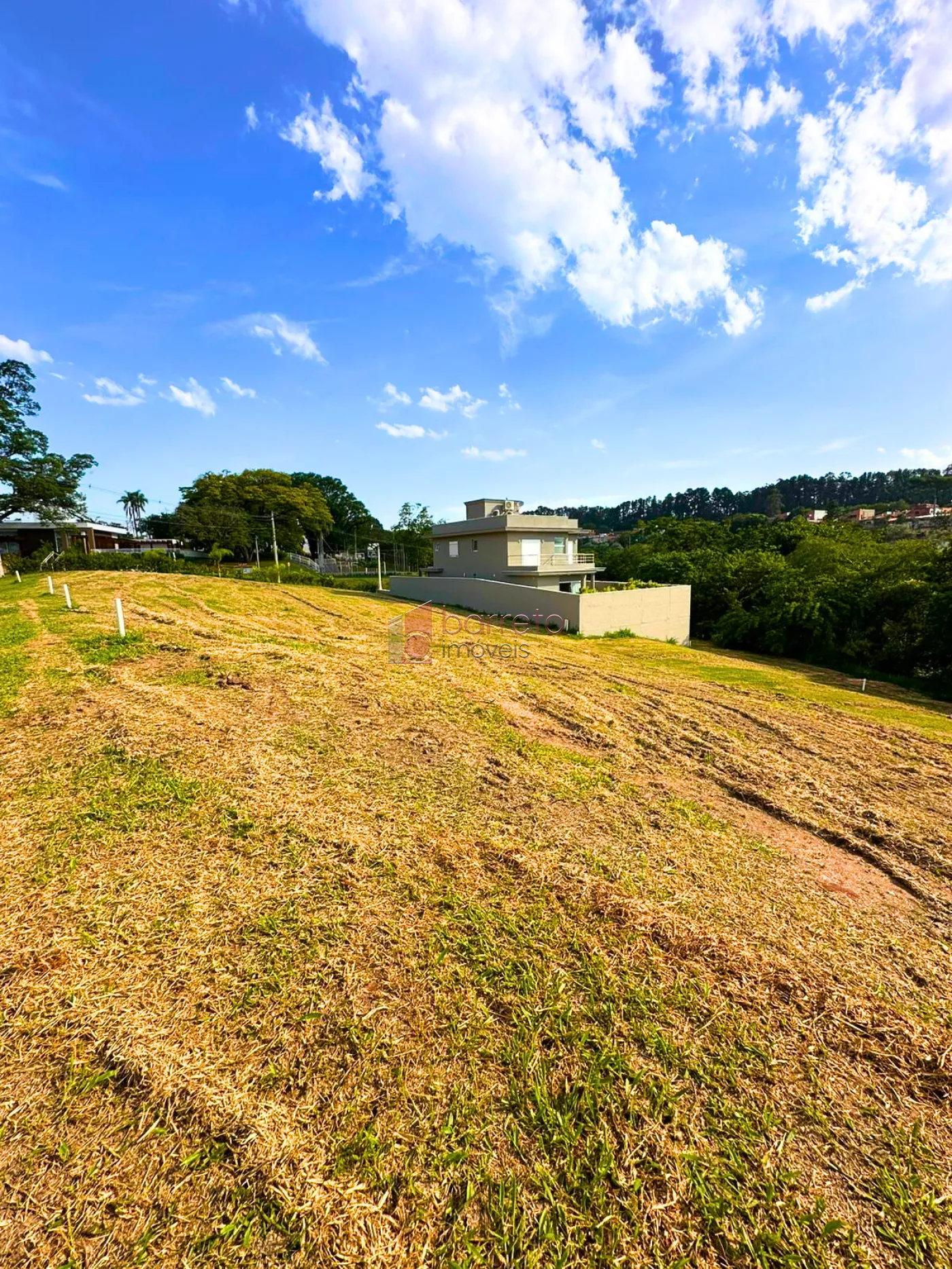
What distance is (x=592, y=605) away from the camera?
17.8m

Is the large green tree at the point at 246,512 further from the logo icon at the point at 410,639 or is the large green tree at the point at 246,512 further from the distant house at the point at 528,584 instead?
the logo icon at the point at 410,639

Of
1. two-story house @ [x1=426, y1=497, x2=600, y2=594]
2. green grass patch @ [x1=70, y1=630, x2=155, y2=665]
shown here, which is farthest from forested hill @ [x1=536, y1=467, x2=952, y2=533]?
green grass patch @ [x1=70, y1=630, x2=155, y2=665]

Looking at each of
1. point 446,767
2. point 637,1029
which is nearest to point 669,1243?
point 637,1029

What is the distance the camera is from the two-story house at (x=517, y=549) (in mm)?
23062

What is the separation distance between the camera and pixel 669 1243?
1.58 metres

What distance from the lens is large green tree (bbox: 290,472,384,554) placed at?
6206 centimetres

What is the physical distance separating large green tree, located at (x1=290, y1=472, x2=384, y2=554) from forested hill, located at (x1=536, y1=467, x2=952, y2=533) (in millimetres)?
34616

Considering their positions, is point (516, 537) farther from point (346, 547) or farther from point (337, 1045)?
point (346, 547)

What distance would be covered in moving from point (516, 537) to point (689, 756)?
18356 mm

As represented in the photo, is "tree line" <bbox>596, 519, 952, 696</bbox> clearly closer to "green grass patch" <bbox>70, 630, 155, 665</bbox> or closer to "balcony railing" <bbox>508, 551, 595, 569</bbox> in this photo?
"balcony railing" <bbox>508, 551, 595, 569</bbox>
